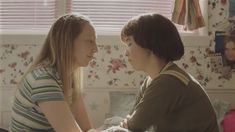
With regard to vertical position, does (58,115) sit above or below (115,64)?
above

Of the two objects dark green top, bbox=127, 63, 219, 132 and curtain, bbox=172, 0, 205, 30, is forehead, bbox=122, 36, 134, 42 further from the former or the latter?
curtain, bbox=172, 0, 205, 30

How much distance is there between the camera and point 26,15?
2.77 m

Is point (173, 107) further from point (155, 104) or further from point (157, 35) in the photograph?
point (157, 35)

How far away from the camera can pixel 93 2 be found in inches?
108

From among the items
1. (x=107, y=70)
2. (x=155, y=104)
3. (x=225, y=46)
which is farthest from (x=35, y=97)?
(x=225, y=46)

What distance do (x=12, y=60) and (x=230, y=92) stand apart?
1.46 meters

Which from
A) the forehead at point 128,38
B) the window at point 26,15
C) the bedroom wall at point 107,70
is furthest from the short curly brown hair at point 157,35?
the window at point 26,15

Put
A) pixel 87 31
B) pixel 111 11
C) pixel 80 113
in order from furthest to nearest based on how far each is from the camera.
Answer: pixel 111 11, pixel 80 113, pixel 87 31

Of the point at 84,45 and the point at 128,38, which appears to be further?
the point at 84,45

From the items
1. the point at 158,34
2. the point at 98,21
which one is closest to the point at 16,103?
the point at 158,34

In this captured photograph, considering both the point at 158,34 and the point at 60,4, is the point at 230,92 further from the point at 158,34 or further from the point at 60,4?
the point at 158,34

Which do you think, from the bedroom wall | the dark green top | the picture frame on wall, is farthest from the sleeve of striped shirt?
the picture frame on wall

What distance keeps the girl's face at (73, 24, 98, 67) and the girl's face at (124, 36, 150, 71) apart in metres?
0.19

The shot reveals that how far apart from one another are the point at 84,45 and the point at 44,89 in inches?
10.4
